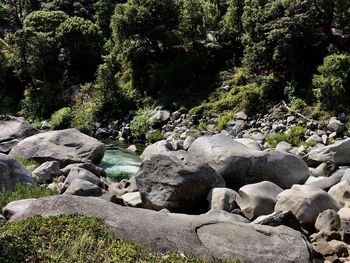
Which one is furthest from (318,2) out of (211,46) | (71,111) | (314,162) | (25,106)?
(25,106)

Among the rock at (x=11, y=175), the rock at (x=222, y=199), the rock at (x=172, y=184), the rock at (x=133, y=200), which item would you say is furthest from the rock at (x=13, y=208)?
the rock at (x=222, y=199)

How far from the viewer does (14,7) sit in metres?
71.1

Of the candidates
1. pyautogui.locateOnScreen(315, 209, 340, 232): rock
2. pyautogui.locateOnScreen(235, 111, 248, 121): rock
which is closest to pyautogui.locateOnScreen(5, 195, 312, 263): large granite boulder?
pyautogui.locateOnScreen(315, 209, 340, 232): rock

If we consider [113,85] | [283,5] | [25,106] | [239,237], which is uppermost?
[283,5]

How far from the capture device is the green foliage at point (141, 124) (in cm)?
3422

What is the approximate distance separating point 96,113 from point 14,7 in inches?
1573

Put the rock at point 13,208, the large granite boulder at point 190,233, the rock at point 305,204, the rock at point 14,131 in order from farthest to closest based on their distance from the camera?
the rock at point 14,131
the rock at point 305,204
the rock at point 13,208
the large granite boulder at point 190,233

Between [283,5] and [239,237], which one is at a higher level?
[283,5]

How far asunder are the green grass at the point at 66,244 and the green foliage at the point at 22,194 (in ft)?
13.7

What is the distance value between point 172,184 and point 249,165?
418cm

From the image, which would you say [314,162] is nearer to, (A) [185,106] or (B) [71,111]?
(A) [185,106]

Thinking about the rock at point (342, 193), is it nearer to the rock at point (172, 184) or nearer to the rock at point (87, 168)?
the rock at point (172, 184)

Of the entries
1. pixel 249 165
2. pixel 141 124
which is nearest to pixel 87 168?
pixel 249 165

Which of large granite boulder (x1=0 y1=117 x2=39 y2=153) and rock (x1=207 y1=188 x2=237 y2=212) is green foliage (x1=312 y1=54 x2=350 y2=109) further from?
large granite boulder (x1=0 y1=117 x2=39 y2=153)
